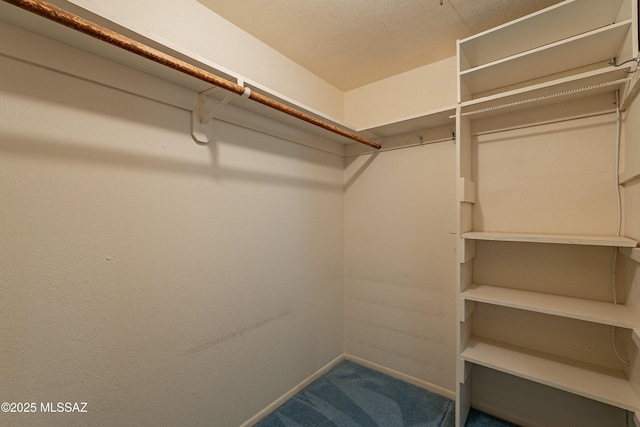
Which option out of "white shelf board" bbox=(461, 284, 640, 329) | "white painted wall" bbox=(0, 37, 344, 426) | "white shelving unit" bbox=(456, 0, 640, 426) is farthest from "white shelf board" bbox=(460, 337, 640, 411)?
"white painted wall" bbox=(0, 37, 344, 426)

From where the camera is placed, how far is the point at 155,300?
4.44 ft

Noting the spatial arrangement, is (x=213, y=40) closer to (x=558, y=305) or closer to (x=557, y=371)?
(x=558, y=305)

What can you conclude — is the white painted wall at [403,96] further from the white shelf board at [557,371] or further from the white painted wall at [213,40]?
the white shelf board at [557,371]

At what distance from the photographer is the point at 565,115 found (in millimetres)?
1621

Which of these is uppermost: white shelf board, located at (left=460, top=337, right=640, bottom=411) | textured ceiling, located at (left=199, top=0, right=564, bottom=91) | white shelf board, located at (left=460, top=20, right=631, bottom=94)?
textured ceiling, located at (left=199, top=0, right=564, bottom=91)

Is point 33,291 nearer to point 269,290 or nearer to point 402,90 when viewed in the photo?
point 269,290

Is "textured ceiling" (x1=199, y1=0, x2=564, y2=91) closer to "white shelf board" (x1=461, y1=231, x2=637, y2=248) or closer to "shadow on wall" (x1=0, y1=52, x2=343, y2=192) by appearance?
"shadow on wall" (x1=0, y1=52, x2=343, y2=192)

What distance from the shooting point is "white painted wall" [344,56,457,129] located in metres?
2.06

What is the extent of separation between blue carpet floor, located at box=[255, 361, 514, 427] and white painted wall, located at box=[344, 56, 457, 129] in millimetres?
2062

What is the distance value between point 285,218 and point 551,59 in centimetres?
187

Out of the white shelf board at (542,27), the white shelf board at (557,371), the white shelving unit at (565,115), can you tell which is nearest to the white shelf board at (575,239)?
the white shelving unit at (565,115)

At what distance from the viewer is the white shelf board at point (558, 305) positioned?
4.17 feet

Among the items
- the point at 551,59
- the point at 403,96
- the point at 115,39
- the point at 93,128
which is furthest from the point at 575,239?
the point at 93,128

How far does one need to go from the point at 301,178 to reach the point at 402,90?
114cm
